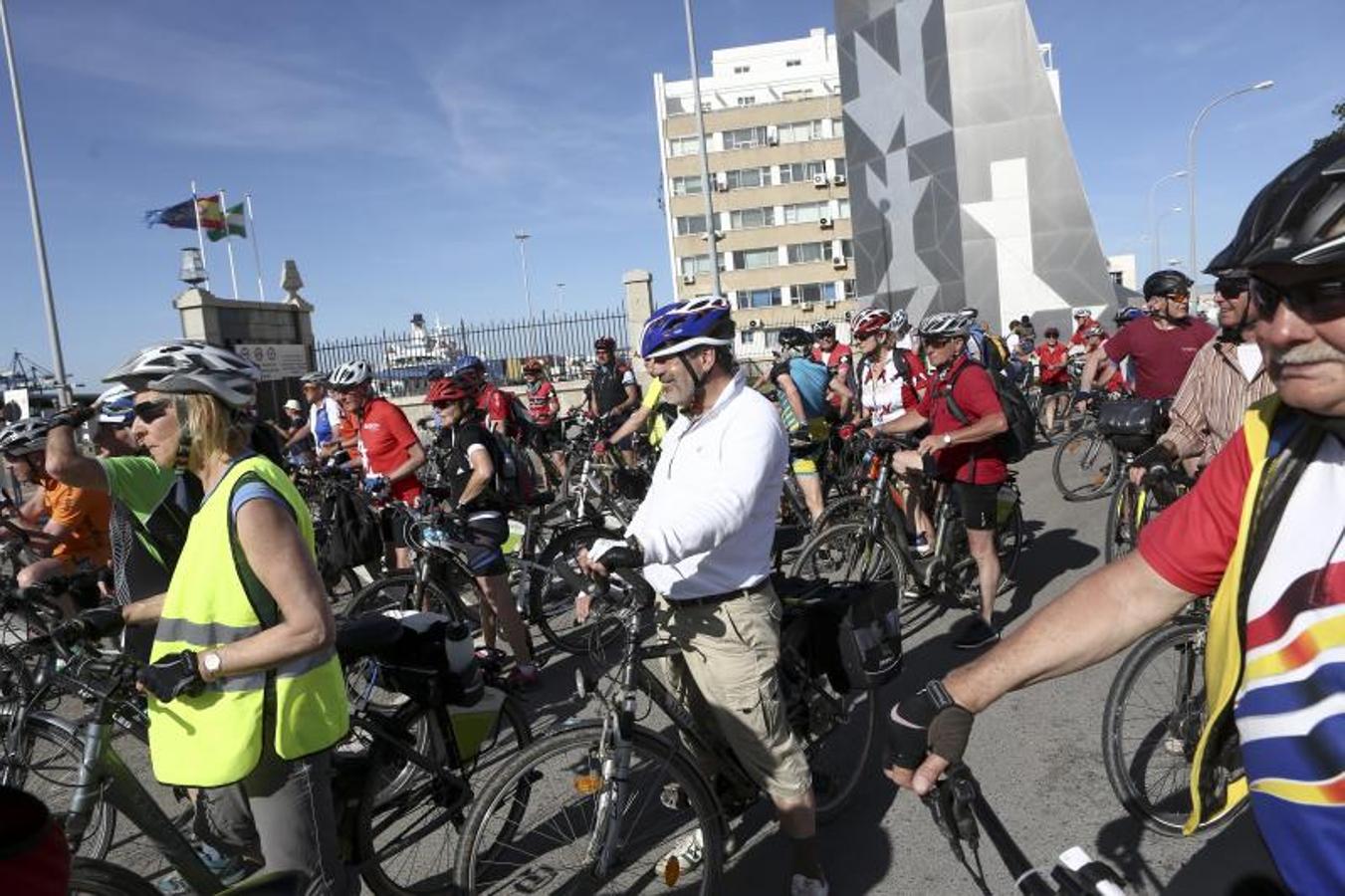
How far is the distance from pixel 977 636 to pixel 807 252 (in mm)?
57078

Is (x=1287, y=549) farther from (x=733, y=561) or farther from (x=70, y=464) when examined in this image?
(x=70, y=464)

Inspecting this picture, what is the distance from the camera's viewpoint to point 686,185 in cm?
6178

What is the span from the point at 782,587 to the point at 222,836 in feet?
7.00

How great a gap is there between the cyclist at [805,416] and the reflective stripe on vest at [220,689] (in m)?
5.79

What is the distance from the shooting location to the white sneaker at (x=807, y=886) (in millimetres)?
2850

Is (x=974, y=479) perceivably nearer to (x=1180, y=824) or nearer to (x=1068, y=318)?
(x=1180, y=824)

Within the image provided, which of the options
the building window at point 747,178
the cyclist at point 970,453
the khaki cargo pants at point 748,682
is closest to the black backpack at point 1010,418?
the cyclist at point 970,453

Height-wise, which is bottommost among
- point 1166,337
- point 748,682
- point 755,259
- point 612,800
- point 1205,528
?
point 612,800

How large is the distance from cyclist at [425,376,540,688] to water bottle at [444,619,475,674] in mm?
1637

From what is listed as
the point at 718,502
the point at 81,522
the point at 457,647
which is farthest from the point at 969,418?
the point at 81,522

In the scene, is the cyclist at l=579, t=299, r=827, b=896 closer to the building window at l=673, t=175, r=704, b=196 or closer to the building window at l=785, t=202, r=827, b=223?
the building window at l=785, t=202, r=827, b=223

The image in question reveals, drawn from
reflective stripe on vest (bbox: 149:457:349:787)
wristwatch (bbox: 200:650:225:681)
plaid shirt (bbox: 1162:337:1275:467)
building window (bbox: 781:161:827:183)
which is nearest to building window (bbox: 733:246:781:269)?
building window (bbox: 781:161:827:183)

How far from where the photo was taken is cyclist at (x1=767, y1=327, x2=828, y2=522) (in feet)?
25.4

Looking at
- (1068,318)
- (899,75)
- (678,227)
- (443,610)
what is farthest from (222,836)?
(678,227)
